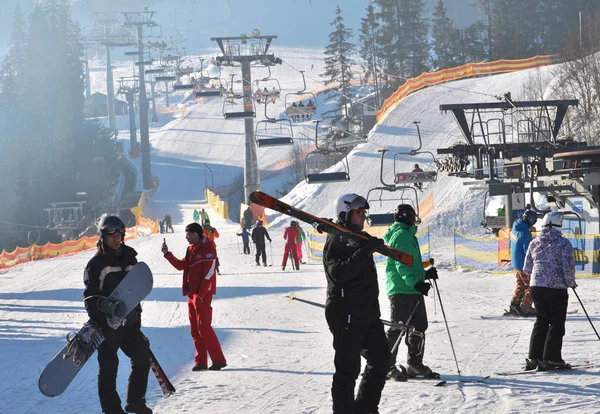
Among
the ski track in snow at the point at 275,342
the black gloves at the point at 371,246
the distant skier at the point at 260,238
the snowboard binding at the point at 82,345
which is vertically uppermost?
the black gloves at the point at 371,246

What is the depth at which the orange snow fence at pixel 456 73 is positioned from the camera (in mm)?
60750

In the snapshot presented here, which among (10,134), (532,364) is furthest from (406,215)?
(10,134)

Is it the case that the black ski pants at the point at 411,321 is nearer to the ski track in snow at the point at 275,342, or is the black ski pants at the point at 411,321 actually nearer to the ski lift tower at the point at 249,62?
the ski track in snow at the point at 275,342

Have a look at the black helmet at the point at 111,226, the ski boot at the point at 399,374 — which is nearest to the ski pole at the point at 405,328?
the ski boot at the point at 399,374

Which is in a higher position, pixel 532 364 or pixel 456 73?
pixel 456 73

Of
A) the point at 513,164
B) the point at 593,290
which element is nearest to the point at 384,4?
the point at 513,164

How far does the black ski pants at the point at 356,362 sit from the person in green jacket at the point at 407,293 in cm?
184

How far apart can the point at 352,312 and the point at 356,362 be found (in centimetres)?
35

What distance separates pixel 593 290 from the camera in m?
16.8

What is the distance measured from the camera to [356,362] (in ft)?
21.8

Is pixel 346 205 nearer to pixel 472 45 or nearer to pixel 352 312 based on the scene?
pixel 352 312

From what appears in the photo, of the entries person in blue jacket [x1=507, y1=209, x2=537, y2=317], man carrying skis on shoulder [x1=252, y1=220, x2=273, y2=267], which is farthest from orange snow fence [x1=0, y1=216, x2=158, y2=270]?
person in blue jacket [x1=507, y1=209, x2=537, y2=317]

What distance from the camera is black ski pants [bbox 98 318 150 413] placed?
7.16 meters

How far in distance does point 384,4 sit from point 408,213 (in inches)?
3768
